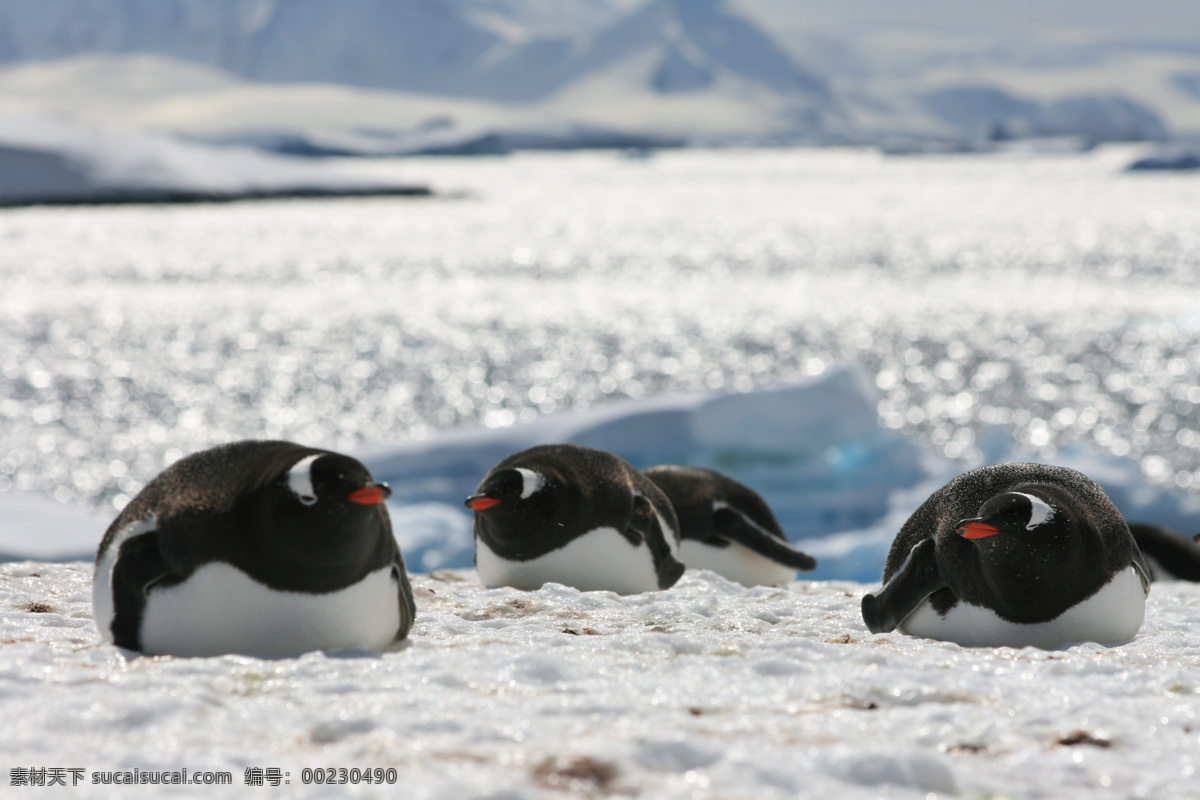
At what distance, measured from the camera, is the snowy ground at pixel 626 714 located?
7.48 ft

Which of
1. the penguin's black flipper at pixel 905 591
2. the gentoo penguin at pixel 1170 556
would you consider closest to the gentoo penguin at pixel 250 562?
the penguin's black flipper at pixel 905 591

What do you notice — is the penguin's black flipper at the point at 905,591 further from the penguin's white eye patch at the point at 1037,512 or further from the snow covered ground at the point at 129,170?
the snow covered ground at the point at 129,170

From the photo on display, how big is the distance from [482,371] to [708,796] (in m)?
19.5

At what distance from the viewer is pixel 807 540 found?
9.94 m

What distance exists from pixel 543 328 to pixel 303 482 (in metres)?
23.5

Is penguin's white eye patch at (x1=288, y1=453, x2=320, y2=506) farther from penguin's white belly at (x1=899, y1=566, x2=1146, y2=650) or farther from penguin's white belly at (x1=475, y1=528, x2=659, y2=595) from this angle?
penguin's white belly at (x1=899, y1=566, x2=1146, y2=650)

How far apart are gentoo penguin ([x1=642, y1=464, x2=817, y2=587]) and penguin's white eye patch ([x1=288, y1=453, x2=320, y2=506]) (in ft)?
8.79

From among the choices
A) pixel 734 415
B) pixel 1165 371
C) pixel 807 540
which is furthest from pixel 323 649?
pixel 1165 371

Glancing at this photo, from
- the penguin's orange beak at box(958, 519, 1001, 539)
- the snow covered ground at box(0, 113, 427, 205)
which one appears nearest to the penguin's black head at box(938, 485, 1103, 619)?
the penguin's orange beak at box(958, 519, 1001, 539)

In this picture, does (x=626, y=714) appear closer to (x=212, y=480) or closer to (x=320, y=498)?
(x=320, y=498)

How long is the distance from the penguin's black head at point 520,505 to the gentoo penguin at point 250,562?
1.14 m

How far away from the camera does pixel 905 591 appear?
3.79 m

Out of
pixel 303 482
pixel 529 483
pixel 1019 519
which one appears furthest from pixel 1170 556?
pixel 303 482

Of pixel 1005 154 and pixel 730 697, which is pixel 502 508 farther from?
pixel 1005 154
